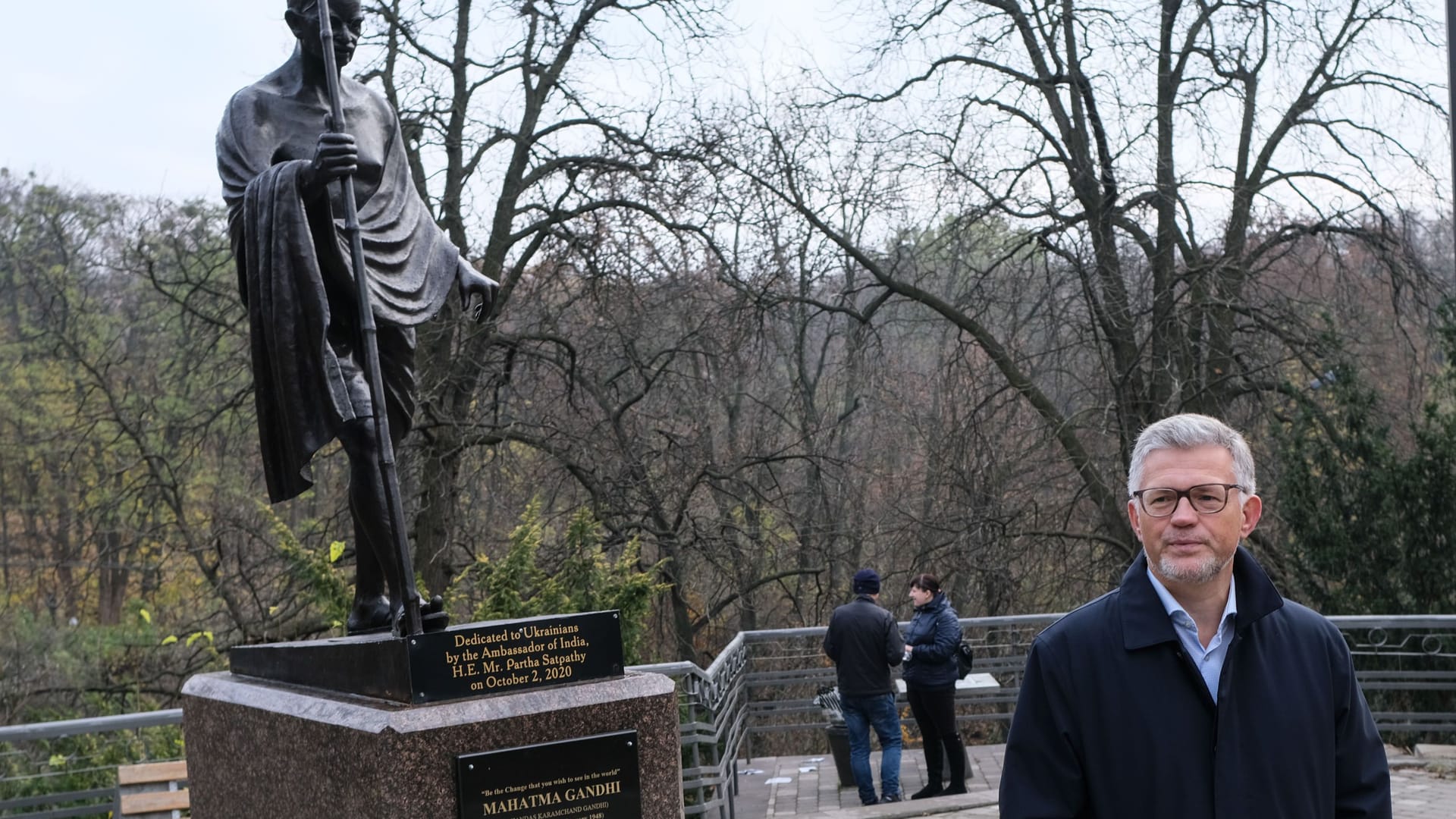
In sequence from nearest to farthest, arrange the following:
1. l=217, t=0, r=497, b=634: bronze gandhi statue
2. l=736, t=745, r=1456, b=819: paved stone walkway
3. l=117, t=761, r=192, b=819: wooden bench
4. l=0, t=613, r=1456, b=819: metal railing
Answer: l=217, t=0, r=497, b=634: bronze gandhi statue, l=117, t=761, r=192, b=819: wooden bench, l=0, t=613, r=1456, b=819: metal railing, l=736, t=745, r=1456, b=819: paved stone walkway

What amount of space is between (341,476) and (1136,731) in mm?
12834

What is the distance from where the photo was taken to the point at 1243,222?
15.1 m

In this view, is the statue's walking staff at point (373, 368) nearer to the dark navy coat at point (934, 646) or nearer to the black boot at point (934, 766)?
the dark navy coat at point (934, 646)

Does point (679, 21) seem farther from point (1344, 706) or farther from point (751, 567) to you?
point (1344, 706)

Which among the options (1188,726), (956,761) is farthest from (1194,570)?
(956,761)

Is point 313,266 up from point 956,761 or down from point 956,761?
up

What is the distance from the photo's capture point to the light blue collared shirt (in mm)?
2660

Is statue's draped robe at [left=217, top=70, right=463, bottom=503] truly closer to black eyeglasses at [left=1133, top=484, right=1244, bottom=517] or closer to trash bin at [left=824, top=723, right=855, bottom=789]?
black eyeglasses at [left=1133, top=484, right=1244, bottom=517]

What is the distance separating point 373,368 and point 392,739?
3.98ft

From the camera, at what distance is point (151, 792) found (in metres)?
7.66

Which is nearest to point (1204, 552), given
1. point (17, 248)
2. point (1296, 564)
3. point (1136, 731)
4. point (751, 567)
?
point (1136, 731)

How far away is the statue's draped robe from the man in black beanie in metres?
5.50

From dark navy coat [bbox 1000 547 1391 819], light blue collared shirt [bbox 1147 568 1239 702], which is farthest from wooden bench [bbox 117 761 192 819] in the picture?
light blue collared shirt [bbox 1147 568 1239 702]

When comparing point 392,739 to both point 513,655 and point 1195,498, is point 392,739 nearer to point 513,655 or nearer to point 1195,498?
point 513,655
